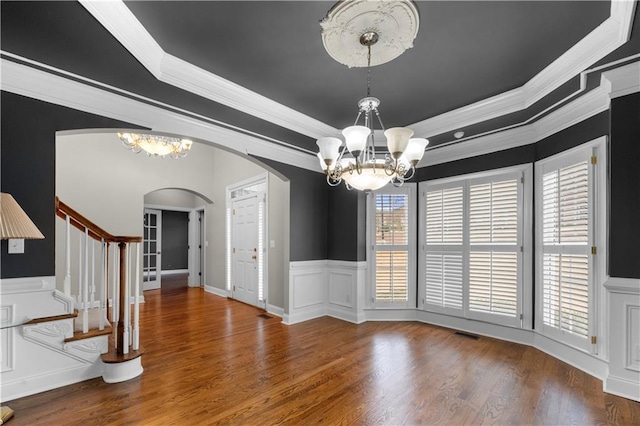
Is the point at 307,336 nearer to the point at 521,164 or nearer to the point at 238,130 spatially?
the point at 238,130

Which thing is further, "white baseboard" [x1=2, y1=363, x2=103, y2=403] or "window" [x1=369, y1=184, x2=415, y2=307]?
"window" [x1=369, y1=184, x2=415, y2=307]

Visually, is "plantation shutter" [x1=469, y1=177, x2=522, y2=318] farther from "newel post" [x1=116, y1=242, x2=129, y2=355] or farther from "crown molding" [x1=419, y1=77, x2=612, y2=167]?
"newel post" [x1=116, y1=242, x2=129, y2=355]

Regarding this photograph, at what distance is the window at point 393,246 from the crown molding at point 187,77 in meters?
1.44

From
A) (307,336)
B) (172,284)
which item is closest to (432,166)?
(307,336)

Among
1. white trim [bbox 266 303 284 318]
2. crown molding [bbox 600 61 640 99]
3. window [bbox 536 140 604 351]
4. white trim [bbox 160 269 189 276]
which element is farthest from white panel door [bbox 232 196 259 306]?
white trim [bbox 160 269 189 276]

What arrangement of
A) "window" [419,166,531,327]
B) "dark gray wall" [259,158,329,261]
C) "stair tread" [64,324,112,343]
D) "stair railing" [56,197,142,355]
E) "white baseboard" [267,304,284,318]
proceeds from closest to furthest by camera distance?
"stair tread" [64,324,112,343] < "stair railing" [56,197,142,355] < "window" [419,166,531,327] < "dark gray wall" [259,158,329,261] < "white baseboard" [267,304,284,318]

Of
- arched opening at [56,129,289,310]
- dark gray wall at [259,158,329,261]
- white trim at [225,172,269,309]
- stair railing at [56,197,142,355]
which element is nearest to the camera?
stair railing at [56,197,142,355]

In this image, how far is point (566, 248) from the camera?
3.21 meters

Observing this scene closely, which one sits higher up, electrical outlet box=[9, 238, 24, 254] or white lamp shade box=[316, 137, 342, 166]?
white lamp shade box=[316, 137, 342, 166]

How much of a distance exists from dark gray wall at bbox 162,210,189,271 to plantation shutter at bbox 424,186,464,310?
923cm

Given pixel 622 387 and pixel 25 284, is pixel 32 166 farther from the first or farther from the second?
pixel 622 387

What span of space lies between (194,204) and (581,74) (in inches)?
321

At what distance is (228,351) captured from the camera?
3.41m

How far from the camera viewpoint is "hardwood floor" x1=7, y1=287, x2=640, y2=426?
2.20 metres
